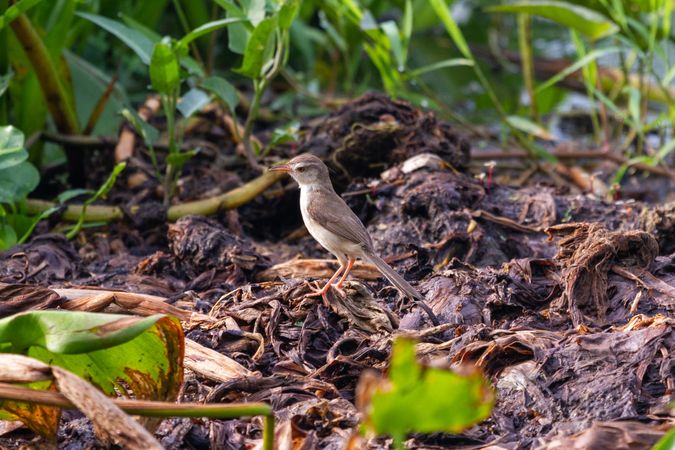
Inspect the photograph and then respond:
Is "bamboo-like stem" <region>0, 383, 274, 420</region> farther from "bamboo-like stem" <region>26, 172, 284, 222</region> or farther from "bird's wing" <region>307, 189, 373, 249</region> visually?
"bamboo-like stem" <region>26, 172, 284, 222</region>

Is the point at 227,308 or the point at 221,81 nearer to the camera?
the point at 227,308

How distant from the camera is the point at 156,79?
17.4ft

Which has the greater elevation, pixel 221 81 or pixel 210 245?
A: pixel 221 81

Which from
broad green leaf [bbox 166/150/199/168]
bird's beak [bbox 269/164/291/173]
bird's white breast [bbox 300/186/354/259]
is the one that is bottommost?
bird's white breast [bbox 300/186/354/259]

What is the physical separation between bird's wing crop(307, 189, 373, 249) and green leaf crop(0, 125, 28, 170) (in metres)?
1.45

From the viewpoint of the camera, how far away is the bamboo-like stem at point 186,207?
5.60m

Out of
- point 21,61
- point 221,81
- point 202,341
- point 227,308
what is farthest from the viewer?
point 21,61

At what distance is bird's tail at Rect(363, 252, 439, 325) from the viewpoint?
409 cm

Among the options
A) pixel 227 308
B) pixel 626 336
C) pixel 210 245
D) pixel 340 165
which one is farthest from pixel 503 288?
pixel 340 165

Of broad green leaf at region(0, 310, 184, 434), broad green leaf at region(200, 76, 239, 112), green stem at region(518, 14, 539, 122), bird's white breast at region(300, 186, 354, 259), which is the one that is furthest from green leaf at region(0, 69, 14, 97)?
green stem at region(518, 14, 539, 122)

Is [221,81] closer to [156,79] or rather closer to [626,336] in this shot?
[156,79]

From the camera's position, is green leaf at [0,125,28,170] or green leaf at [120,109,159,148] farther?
green leaf at [120,109,159,148]

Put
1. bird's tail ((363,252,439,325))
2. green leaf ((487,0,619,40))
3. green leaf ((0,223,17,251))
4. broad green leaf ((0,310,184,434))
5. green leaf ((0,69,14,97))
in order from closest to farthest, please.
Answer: broad green leaf ((0,310,184,434)) < bird's tail ((363,252,439,325)) < green leaf ((0,223,17,251)) < green leaf ((0,69,14,97)) < green leaf ((487,0,619,40))

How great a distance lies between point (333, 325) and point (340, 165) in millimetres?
1999
